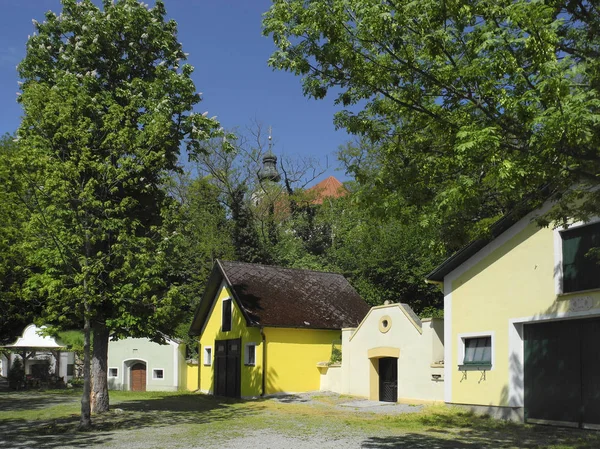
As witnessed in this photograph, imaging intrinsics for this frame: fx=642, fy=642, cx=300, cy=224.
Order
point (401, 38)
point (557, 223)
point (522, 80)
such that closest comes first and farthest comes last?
1. point (522, 80)
2. point (401, 38)
3. point (557, 223)

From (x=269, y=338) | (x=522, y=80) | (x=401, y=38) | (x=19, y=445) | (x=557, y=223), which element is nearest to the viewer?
(x=522, y=80)

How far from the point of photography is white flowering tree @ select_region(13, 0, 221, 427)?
15336mm

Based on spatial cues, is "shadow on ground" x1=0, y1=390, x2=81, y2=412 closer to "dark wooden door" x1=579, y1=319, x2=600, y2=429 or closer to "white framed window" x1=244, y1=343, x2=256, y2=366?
"white framed window" x1=244, y1=343, x2=256, y2=366

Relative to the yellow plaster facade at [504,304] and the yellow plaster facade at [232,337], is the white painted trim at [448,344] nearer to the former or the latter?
the yellow plaster facade at [504,304]

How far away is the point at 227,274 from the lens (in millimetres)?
28734

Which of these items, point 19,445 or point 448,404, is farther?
point 448,404

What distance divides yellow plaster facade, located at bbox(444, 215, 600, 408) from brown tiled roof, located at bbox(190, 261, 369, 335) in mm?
10033

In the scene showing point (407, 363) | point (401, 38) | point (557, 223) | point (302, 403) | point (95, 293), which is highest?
point (401, 38)

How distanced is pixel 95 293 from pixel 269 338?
11030 millimetres

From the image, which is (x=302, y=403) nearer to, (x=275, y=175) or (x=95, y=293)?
(x=95, y=293)

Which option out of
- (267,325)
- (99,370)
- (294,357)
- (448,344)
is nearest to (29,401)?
(99,370)

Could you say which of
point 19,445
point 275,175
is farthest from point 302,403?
point 275,175

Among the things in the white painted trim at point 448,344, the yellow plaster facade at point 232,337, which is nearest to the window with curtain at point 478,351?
the white painted trim at point 448,344

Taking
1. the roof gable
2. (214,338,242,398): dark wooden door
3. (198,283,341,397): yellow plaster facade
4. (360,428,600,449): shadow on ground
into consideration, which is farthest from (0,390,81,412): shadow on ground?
the roof gable
